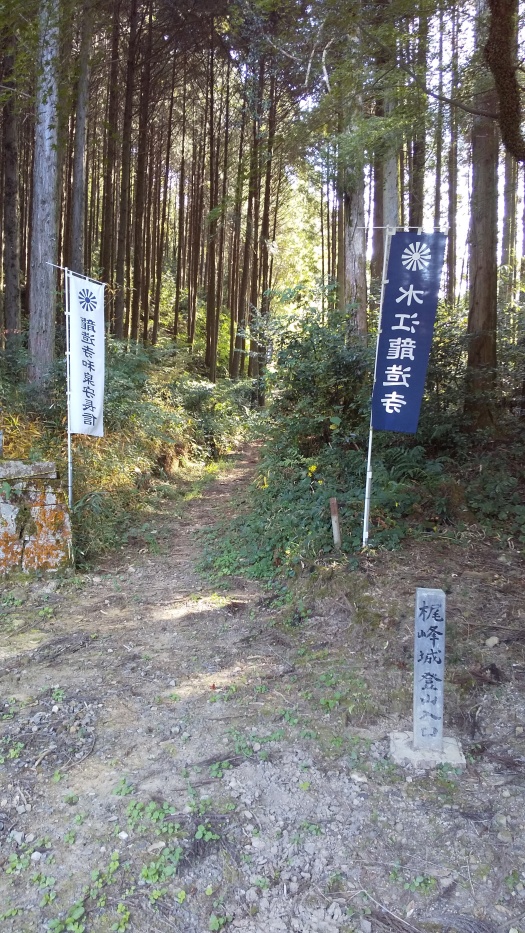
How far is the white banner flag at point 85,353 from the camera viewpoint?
252 inches

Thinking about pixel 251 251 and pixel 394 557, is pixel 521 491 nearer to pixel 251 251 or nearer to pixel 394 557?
pixel 394 557

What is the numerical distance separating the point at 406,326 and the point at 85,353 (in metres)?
3.71

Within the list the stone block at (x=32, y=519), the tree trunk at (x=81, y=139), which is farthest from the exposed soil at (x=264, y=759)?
the tree trunk at (x=81, y=139)

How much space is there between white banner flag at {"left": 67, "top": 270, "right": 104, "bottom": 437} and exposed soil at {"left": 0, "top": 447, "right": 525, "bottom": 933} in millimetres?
2079

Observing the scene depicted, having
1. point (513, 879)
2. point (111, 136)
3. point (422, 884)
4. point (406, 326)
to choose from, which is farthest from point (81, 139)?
point (513, 879)

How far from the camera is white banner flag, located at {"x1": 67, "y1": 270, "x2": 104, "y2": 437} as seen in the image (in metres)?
6.39

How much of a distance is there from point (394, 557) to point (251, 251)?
15.8 metres

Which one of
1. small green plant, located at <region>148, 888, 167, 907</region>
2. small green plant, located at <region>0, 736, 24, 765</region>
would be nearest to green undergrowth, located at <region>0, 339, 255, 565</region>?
small green plant, located at <region>0, 736, 24, 765</region>

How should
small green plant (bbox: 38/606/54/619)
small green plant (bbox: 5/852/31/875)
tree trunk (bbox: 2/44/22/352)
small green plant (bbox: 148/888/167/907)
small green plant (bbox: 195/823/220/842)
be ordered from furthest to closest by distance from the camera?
tree trunk (bbox: 2/44/22/352), small green plant (bbox: 38/606/54/619), small green plant (bbox: 195/823/220/842), small green plant (bbox: 5/852/31/875), small green plant (bbox: 148/888/167/907)

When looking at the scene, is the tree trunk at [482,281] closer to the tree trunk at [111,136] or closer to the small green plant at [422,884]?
the small green plant at [422,884]

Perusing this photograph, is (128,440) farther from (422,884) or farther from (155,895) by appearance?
(422,884)

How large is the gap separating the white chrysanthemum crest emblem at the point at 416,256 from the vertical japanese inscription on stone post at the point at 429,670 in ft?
9.80

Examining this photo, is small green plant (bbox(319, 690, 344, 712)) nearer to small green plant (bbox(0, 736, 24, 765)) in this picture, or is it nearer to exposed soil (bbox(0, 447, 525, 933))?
exposed soil (bbox(0, 447, 525, 933))

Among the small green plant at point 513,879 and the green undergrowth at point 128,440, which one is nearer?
the small green plant at point 513,879
